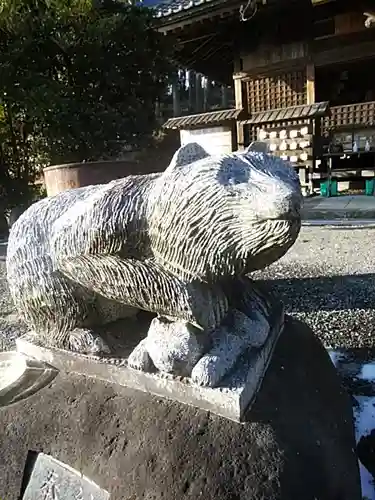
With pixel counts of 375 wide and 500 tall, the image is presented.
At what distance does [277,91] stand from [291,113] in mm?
654

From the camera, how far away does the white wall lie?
796 cm

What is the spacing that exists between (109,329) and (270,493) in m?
0.63

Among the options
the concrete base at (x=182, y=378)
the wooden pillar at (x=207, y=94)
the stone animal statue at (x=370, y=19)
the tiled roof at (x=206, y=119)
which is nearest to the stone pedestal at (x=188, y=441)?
the concrete base at (x=182, y=378)

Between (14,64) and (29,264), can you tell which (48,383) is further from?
(14,64)

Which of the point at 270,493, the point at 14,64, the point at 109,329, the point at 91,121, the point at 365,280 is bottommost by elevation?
the point at 365,280

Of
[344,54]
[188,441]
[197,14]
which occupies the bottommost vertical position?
[188,441]

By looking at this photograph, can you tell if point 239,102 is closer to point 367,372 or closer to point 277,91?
point 277,91

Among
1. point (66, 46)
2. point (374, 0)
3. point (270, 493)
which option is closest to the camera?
point (270, 493)

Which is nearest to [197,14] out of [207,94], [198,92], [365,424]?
[365,424]

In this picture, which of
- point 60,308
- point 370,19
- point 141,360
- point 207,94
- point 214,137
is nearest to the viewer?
point 141,360

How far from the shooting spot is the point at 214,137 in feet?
26.6

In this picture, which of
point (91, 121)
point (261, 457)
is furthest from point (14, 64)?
point (261, 457)

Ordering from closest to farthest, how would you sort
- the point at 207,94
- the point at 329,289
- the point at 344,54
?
the point at 329,289, the point at 344,54, the point at 207,94

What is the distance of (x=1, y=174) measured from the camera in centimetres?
816
